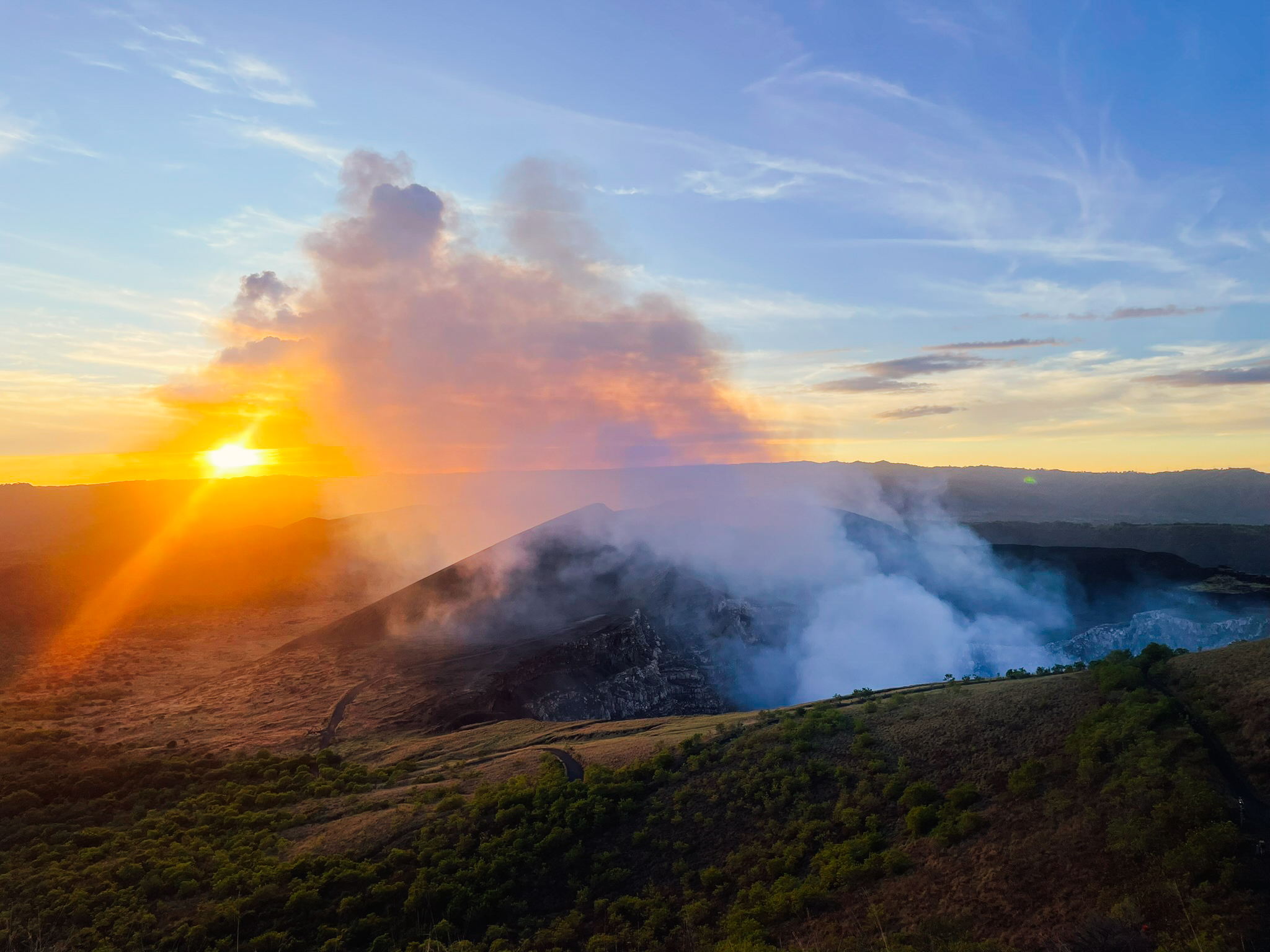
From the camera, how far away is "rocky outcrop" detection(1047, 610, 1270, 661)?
3184 inches

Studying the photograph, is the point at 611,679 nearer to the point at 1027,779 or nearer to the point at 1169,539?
the point at 1027,779

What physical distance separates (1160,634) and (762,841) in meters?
79.5

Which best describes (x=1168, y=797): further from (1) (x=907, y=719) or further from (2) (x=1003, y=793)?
(1) (x=907, y=719)

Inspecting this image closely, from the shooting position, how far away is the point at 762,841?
32469 mm

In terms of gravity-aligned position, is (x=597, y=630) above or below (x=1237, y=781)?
below

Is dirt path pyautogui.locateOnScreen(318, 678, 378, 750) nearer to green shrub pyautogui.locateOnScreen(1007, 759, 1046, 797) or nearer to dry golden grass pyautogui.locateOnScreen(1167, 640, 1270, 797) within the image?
green shrub pyautogui.locateOnScreen(1007, 759, 1046, 797)

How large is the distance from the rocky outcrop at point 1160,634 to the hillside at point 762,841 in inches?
2149

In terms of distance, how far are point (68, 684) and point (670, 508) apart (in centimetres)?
9396

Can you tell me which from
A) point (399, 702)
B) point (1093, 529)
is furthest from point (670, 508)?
point (1093, 529)

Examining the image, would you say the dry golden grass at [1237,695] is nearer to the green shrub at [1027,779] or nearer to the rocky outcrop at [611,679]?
the green shrub at [1027,779]

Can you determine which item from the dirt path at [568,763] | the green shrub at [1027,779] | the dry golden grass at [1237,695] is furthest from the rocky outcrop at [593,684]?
the dry golden grass at [1237,695]

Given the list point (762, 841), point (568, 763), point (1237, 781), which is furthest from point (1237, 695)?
point (568, 763)

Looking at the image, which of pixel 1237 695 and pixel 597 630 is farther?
pixel 597 630

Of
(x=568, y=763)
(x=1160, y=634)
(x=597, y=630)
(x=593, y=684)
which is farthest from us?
(x=1160, y=634)
